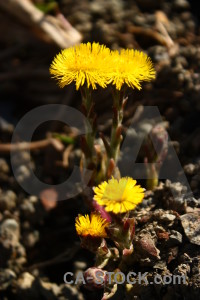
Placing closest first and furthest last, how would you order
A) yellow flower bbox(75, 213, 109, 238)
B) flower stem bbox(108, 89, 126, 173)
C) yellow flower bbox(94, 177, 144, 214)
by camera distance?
1. yellow flower bbox(94, 177, 144, 214)
2. yellow flower bbox(75, 213, 109, 238)
3. flower stem bbox(108, 89, 126, 173)

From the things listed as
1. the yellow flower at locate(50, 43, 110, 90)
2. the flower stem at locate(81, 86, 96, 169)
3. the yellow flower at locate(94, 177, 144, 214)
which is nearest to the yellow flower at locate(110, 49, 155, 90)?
the yellow flower at locate(50, 43, 110, 90)

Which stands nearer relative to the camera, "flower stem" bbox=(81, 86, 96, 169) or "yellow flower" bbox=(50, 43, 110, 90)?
"yellow flower" bbox=(50, 43, 110, 90)

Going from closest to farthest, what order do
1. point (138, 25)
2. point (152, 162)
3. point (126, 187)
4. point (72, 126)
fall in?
point (126, 187)
point (152, 162)
point (72, 126)
point (138, 25)

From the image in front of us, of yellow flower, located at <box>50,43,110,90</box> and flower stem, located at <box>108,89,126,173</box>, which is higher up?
yellow flower, located at <box>50,43,110,90</box>

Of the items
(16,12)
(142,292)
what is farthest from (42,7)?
(142,292)

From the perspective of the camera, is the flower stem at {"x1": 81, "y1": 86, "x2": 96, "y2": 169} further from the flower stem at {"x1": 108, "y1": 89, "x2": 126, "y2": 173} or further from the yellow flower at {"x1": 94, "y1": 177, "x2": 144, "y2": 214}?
the yellow flower at {"x1": 94, "y1": 177, "x2": 144, "y2": 214}

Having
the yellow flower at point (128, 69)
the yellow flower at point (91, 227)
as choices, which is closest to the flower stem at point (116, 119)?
the yellow flower at point (128, 69)

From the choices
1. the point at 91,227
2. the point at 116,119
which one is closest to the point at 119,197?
the point at 91,227

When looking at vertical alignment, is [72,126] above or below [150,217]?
above

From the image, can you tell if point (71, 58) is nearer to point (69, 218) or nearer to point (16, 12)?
point (69, 218)
